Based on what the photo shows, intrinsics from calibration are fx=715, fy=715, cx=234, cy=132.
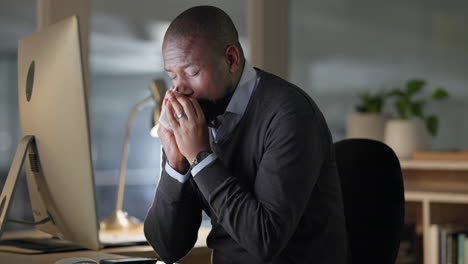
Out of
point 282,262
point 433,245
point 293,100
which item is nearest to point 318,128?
point 293,100

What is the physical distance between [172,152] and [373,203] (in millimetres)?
542

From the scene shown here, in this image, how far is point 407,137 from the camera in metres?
3.49

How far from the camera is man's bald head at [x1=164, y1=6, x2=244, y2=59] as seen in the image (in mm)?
1609

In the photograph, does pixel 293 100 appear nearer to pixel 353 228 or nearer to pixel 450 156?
pixel 353 228

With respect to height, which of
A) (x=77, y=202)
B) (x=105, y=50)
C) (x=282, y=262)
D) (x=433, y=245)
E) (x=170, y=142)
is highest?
(x=105, y=50)

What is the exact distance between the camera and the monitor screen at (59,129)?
164 centimetres

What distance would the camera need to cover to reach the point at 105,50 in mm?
2965

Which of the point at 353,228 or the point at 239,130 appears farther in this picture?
the point at 353,228

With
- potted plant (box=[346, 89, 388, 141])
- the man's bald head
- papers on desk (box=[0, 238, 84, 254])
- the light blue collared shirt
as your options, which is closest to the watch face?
the light blue collared shirt

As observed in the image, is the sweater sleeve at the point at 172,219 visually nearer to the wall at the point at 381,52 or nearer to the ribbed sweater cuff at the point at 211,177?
the ribbed sweater cuff at the point at 211,177

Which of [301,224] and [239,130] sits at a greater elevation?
[239,130]

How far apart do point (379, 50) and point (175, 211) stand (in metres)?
2.87

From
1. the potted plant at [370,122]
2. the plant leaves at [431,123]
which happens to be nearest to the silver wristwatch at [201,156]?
the potted plant at [370,122]

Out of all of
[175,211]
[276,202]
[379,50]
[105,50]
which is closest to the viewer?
[276,202]
